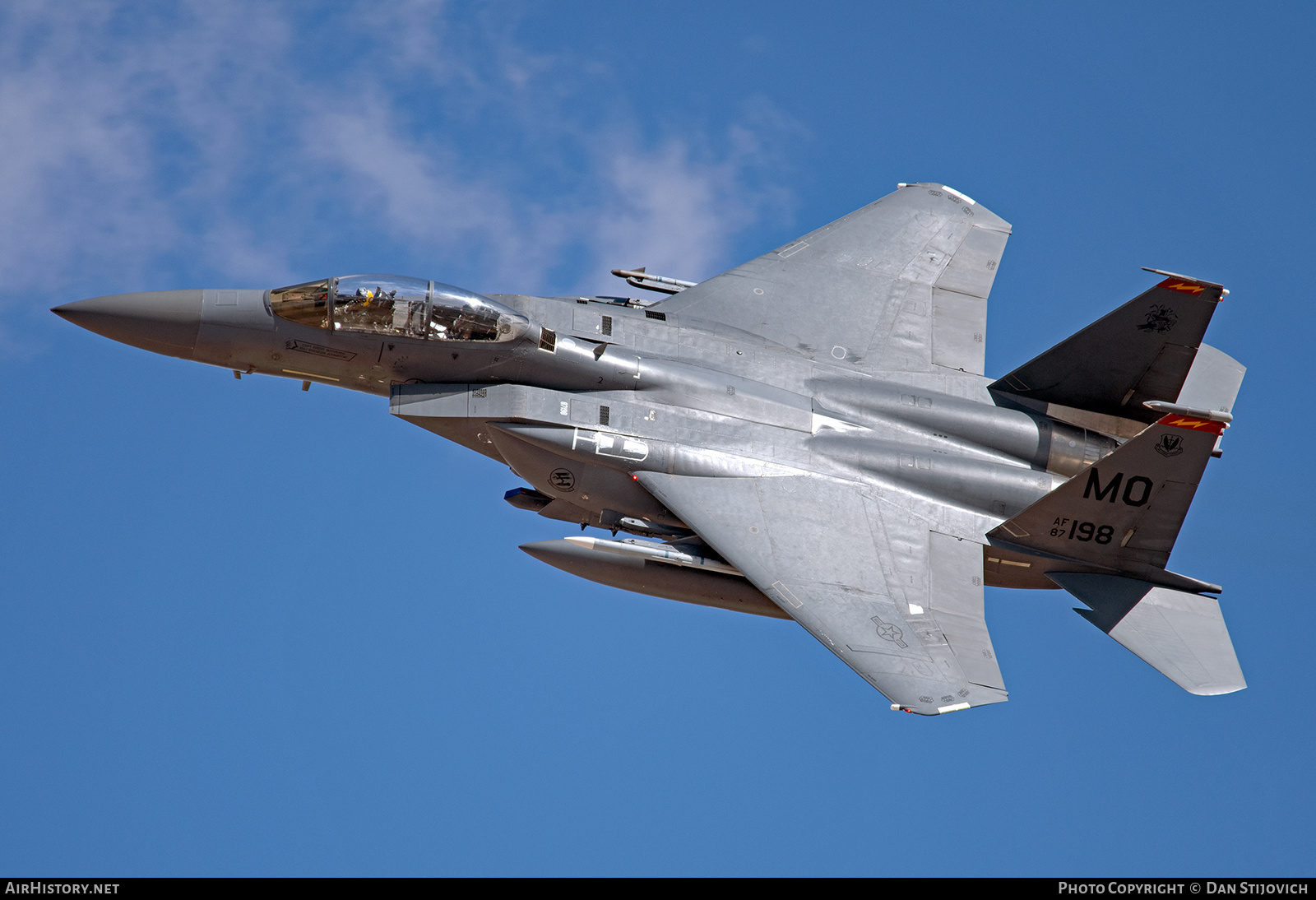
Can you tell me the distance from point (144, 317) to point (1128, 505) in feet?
42.6

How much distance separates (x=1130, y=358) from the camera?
20.2 m

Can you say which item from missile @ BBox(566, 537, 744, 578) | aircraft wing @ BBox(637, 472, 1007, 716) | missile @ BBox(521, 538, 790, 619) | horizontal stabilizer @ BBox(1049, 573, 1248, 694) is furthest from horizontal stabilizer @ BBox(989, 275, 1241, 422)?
missile @ BBox(566, 537, 744, 578)

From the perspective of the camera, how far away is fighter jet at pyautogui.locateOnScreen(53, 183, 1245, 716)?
18516mm

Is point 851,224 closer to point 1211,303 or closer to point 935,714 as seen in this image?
point 1211,303

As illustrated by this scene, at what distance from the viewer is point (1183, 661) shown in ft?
60.6

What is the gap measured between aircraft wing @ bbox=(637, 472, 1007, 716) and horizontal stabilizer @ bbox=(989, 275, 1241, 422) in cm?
287

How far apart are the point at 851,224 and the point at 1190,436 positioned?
722cm

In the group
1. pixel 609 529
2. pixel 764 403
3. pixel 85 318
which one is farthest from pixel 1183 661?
pixel 85 318

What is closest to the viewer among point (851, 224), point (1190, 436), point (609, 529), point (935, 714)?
point (935, 714)

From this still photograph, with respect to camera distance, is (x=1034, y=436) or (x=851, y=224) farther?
(x=851, y=224)

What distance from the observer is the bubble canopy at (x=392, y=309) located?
18906mm

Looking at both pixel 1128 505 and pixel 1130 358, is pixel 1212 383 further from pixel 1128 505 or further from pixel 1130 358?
pixel 1128 505

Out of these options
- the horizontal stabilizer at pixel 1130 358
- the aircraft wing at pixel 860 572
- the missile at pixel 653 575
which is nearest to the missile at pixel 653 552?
the missile at pixel 653 575
